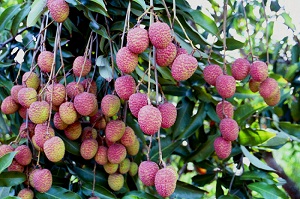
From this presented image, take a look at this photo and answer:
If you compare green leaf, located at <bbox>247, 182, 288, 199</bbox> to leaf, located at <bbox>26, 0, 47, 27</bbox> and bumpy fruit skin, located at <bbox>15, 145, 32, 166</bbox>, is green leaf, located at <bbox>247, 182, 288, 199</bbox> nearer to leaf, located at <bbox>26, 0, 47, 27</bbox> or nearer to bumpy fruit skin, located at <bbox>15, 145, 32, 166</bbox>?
bumpy fruit skin, located at <bbox>15, 145, 32, 166</bbox>

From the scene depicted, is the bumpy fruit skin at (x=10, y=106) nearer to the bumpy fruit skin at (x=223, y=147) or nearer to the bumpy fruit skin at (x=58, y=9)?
the bumpy fruit skin at (x=58, y=9)

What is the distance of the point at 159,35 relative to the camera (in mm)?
616

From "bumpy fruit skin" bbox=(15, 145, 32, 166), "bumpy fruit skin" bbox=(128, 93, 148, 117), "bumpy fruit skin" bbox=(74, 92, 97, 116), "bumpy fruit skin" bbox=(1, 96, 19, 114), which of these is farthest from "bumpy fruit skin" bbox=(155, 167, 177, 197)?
"bumpy fruit skin" bbox=(1, 96, 19, 114)

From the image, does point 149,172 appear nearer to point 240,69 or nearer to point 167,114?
point 167,114

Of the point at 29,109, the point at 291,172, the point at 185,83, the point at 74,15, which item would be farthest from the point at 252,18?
the point at 29,109

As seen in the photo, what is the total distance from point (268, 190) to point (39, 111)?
0.59 m

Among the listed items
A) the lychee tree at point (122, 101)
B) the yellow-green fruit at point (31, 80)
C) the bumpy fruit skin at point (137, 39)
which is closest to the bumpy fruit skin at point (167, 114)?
the lychee tree at point (122, 101)

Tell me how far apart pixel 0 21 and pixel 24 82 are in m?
0.27

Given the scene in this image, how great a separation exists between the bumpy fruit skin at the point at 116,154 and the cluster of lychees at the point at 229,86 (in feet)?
0.68

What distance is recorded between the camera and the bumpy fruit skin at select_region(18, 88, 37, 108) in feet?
2.69

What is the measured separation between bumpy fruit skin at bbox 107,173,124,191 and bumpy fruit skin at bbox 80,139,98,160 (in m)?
0.09

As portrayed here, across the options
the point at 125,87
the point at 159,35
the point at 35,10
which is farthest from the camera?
the point at 35,10

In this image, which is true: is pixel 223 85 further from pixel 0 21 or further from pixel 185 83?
pixel 0 21

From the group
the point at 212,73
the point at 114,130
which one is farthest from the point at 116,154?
the point at 212,73
